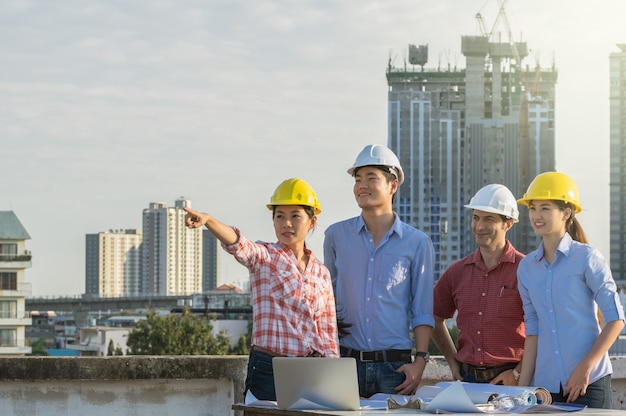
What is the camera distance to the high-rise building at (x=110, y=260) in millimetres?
196375

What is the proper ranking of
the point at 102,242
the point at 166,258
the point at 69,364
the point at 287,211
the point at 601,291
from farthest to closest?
the point at 102,242 → the point at 166,258 → the point at 69,364 → the point at 287,211 → the point at 601,291

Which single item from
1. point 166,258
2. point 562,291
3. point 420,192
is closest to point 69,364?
point 562,291

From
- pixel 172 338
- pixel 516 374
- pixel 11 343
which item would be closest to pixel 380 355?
pixel 516 374

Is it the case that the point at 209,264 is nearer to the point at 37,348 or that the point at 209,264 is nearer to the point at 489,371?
the point at 37,348

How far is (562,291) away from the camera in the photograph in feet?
14.2

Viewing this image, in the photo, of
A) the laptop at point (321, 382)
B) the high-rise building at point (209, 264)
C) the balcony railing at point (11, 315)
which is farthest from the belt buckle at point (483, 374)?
the high-rise building at point (209, 264)

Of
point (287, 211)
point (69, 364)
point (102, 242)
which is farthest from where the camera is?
point (102, 242)

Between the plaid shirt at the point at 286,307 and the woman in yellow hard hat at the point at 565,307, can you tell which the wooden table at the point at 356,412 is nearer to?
the woman in yellow hard hat at the point at 565,307

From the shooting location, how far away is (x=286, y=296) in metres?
4.45

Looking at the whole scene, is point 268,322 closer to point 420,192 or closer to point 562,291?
point 562,291

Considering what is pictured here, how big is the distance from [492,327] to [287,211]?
902 mm

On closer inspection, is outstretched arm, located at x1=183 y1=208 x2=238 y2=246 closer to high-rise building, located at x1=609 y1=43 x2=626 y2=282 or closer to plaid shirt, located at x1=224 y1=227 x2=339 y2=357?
plaid shirt, located at x1=224 y1=227 x2=339 y2=357

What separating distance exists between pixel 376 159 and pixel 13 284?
79.8 m

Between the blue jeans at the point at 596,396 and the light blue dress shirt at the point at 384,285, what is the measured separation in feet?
1.97
